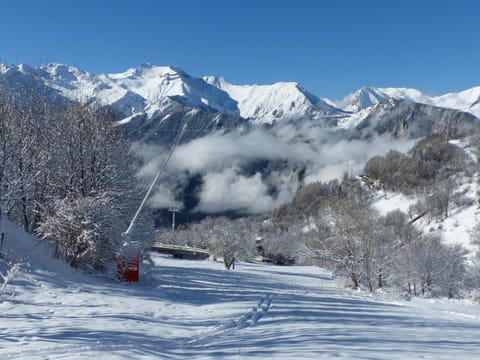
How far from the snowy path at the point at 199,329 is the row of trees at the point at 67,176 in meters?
2.82

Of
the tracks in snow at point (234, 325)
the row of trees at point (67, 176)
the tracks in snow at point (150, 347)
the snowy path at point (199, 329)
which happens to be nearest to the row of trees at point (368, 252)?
the row of trees at point (67, 176)

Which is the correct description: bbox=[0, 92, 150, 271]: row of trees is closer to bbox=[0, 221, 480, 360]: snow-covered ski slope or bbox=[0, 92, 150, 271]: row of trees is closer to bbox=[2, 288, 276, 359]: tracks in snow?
bbox=[0, 221, 480, 360]: snow-covered ski slope

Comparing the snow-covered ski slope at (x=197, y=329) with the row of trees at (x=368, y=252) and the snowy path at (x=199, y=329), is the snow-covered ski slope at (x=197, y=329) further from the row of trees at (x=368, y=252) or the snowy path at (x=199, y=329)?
the row of trees at (x=368, y=252)

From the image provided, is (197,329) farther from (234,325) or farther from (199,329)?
(234,325)

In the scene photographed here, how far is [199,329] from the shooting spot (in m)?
9.93

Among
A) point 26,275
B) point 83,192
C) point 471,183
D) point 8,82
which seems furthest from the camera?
point 471,183

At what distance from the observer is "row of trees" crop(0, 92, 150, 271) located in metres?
17.3

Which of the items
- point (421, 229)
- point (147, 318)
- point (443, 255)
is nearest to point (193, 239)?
point (421, 229)

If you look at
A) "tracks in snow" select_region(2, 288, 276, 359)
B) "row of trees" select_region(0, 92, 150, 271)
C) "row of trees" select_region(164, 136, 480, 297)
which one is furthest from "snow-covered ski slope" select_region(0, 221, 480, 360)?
"row of trees" select_region(164, 136, 480, 297)

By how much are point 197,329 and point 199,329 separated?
44 mm

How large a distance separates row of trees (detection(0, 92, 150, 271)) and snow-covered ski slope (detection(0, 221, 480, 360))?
2.58 metres

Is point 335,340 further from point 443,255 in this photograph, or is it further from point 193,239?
point 193,239

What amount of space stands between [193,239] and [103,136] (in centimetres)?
12186

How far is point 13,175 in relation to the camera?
2009 cm
